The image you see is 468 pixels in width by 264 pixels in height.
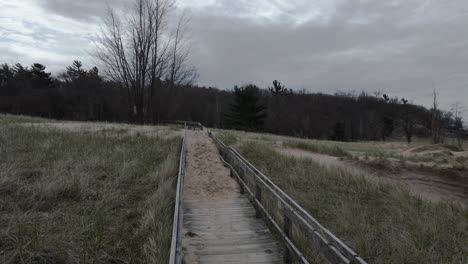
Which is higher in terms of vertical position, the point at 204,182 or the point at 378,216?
the point at 204,182

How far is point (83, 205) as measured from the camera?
7492 mm

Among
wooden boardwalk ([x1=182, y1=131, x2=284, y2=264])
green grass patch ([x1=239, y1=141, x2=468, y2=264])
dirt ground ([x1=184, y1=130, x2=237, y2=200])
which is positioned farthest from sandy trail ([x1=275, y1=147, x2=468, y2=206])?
wooden boardwalk ([x1=182, y1=131, x2=284, y2=264])

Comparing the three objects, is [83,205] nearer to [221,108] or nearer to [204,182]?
[204,182]

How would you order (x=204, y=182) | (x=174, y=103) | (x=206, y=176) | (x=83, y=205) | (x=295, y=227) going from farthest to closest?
(x=174, y=103) → (x=206, y=176) → (x=204, y=182) → (x=83, y=205) → (x=295, y=227)

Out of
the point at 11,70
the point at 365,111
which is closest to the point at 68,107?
the point at 11,70

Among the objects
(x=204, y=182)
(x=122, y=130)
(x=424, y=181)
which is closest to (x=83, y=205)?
(x=204, y=182)

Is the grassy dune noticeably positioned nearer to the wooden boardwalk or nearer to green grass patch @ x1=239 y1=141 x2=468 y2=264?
green grass patch @ x1=239 y1=141 x2=468 y2=264

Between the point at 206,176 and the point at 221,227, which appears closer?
the point at 221,227

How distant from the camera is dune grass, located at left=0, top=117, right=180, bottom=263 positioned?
5.12 meters

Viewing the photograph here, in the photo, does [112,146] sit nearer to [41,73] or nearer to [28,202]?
[28,202]

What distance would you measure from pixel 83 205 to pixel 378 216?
20.9ft

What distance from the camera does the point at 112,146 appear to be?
15898 mm

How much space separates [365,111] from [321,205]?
101 meters

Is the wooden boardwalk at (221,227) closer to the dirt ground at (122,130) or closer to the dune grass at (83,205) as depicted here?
the dune grass at (83,205)
